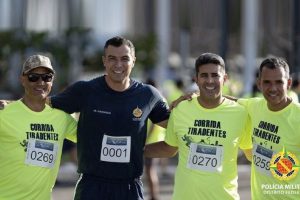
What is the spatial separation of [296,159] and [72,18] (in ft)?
128

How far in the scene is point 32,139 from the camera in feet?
20.7

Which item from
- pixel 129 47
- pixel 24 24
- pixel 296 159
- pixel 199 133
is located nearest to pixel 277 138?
pixel 296 159

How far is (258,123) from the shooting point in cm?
634

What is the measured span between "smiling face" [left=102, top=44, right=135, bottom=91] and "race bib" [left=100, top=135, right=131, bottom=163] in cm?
46

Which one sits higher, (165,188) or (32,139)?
(32,139)

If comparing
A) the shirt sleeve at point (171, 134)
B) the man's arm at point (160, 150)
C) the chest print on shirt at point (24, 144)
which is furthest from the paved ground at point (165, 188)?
the chest print on shirt at point (24, 144)

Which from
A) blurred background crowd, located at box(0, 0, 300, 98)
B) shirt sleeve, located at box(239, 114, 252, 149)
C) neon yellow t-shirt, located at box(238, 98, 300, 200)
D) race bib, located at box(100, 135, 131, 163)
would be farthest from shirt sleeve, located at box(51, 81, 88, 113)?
blurred background crowd, located at box(0, 0, 300, 98)

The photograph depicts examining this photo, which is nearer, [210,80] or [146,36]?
[210,80]

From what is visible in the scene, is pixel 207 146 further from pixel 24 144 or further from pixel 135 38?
pixel 135 38

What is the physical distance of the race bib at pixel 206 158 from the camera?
6258 millimetres

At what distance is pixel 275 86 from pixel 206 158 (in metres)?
0.76

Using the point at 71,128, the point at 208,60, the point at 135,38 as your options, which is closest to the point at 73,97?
the point at 71,128

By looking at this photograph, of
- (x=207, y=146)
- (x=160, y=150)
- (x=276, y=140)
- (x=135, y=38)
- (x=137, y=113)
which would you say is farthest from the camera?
(x=135, y=38)

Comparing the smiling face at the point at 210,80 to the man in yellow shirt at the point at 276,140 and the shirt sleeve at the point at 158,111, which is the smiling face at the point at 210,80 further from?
the shirt sleeve at the point at 158,111
